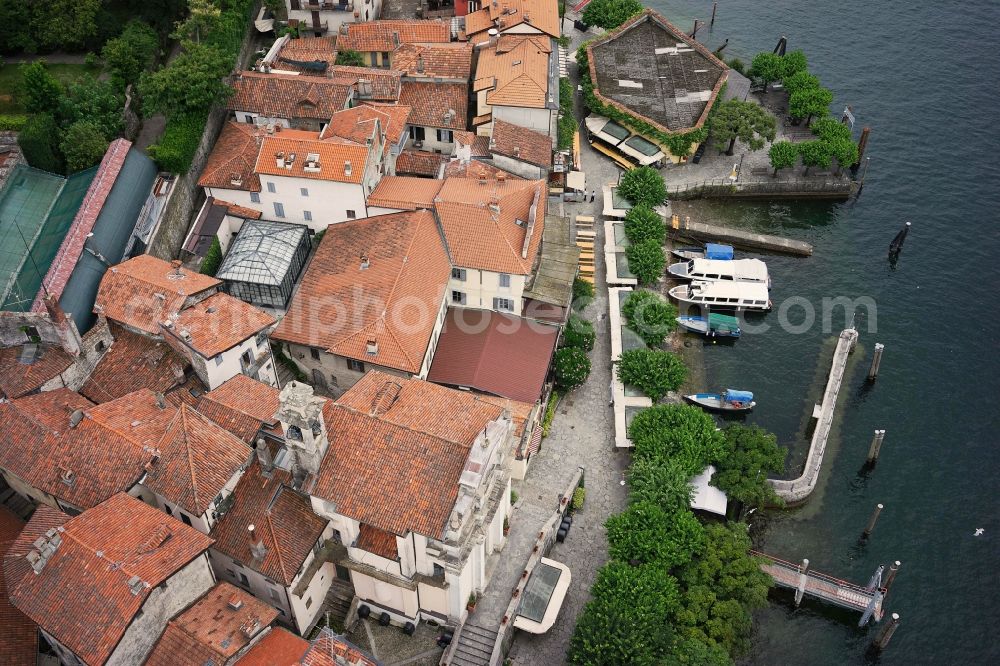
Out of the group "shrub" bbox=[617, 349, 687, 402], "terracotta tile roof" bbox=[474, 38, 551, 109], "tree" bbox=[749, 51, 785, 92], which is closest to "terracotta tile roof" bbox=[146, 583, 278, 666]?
"shrub" bbox=[617, 349, 687, 402]

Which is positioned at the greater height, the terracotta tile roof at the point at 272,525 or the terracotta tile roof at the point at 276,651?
the terracotta tile roof at the point at 272,525

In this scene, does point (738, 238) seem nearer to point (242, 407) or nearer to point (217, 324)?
point (217, 324)

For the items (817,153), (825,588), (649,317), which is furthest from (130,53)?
(825,588)

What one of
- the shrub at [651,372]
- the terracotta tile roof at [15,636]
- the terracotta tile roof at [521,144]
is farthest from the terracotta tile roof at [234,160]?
the terracotta tile roof at [15,636]

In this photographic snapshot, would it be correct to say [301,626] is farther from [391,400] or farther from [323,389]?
[323,389]

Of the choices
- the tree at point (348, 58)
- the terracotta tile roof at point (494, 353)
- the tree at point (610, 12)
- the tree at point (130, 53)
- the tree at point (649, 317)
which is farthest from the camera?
the tree at point (610, 12)

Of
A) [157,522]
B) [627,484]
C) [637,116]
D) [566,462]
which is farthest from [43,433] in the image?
[637,116]

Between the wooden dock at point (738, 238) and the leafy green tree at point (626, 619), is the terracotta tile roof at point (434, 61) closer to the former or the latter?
the wooden dock at point (738, 238)
